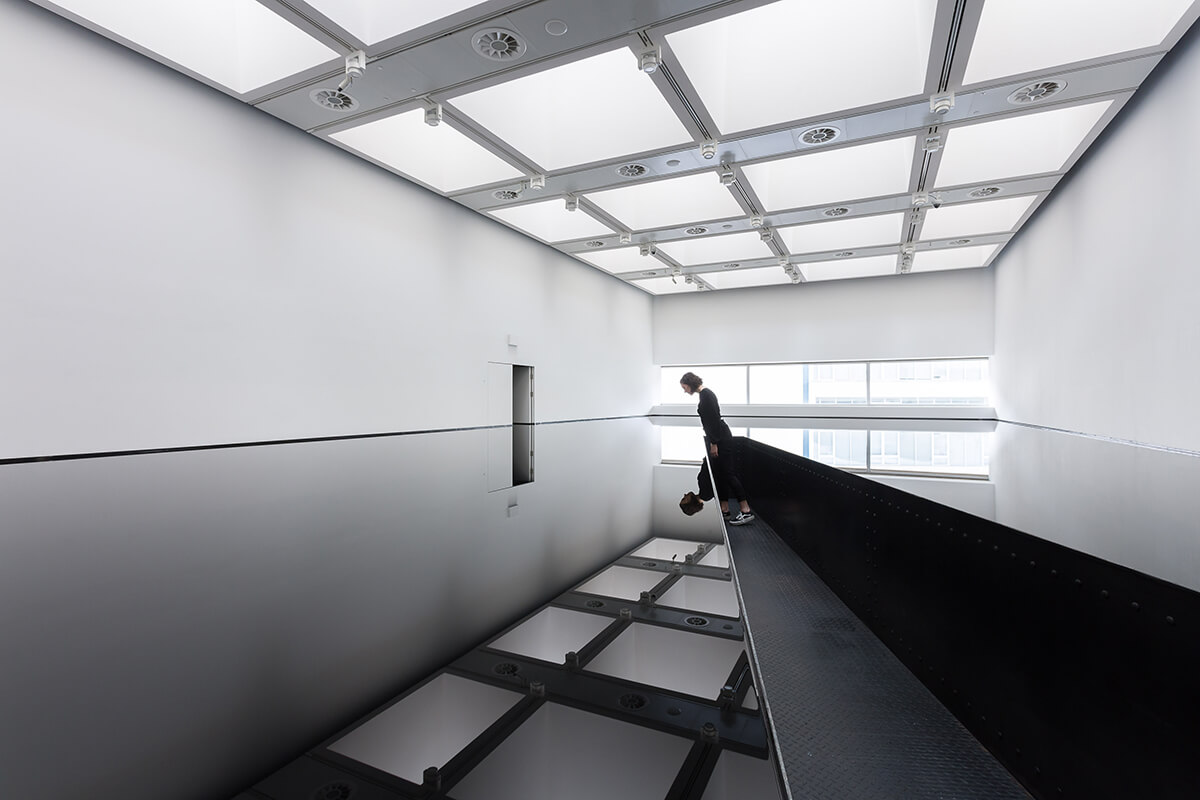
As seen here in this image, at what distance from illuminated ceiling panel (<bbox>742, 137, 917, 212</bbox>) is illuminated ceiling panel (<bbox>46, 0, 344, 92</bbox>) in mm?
8447

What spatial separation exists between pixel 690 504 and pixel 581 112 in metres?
7.29

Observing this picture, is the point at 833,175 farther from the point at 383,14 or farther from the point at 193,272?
the point at 193,272

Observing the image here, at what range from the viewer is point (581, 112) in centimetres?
987

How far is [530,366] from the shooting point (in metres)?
17.2

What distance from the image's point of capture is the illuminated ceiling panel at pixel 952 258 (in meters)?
18.9

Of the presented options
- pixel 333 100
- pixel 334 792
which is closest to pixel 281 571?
pixel 334 792

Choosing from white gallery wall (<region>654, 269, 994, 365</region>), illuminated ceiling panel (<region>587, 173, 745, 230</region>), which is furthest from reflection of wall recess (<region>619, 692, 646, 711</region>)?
white gallery wall (<region>654, 269, 994, 365</region>)

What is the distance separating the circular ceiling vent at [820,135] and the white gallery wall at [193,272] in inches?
333

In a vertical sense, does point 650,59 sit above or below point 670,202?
below

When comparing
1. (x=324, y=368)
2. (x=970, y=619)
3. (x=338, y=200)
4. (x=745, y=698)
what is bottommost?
(x=745, y=698)

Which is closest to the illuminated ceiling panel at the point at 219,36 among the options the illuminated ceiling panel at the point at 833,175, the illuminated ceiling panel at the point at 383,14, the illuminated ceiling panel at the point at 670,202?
the illuminated ceiling panel at the point at 383,14

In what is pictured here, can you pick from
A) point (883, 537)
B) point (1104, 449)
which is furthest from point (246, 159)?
point (1104, 449)

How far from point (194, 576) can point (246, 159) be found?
844 cm

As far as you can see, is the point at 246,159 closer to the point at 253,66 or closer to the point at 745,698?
the point at 253,66
